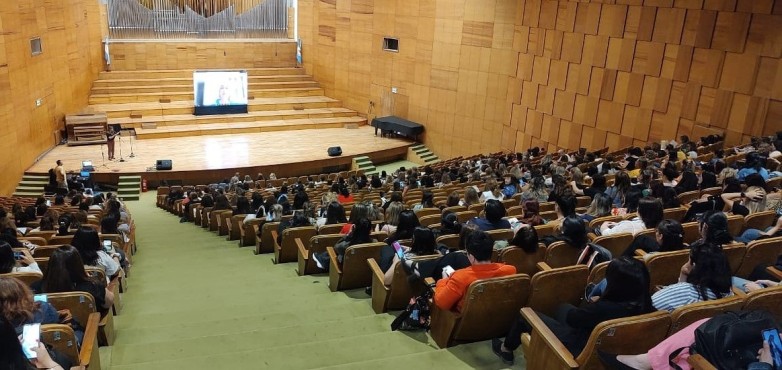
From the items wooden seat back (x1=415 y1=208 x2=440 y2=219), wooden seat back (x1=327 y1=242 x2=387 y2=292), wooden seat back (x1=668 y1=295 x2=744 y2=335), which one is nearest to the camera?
wooden seat back (x1=668 y1=295 x2=744 y2=335)

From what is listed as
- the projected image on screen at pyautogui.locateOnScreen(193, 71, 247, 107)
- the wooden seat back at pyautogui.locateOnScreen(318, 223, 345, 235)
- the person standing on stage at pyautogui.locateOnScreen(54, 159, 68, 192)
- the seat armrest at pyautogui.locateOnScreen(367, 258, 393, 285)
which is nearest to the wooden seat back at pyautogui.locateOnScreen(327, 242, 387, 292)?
the seat armrest at pyautogui.locateOnScreen(367, 258, 393, 285)

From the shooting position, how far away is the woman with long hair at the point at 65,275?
333 centimetres

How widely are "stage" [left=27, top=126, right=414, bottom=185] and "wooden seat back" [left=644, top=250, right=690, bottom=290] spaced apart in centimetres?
1144

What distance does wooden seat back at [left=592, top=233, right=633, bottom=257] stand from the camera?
3895 millimetres

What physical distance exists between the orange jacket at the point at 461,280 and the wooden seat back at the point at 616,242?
37.8 inches

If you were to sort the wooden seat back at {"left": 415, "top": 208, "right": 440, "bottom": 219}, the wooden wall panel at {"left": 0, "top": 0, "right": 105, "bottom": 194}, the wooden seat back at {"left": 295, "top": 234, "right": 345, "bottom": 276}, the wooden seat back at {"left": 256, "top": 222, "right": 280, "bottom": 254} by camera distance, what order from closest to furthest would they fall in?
the wooden seat back at {"left": 295, "top": 234, "right": 345, "bottom": 276}, the wooden seat back at {"left": 415, "top": 208, "right": 440, "bottom": 219}, the wooden seat back at {"left": 256, "top": 222, "right": 280, "bottom": 254}, the wooden wall panel at {"left": 0, "top": 0, "right": 105, "bottom": 194}

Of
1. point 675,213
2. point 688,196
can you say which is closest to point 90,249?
point 675,213

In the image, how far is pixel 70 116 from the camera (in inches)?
570

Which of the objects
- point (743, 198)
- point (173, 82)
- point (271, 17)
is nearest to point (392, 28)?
point (271, 17)

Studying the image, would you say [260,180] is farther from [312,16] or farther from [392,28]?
[312,16]

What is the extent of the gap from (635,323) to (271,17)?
61.7ft

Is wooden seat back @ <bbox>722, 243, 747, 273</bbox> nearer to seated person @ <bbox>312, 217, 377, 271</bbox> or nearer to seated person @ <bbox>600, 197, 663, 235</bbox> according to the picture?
seated person @ <bbox>600, 197, 663, 235</bbox>

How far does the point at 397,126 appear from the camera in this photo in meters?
16.6

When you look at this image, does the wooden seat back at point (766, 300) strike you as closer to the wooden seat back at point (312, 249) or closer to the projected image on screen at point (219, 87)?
the wooden seat back at point (312, 249)
